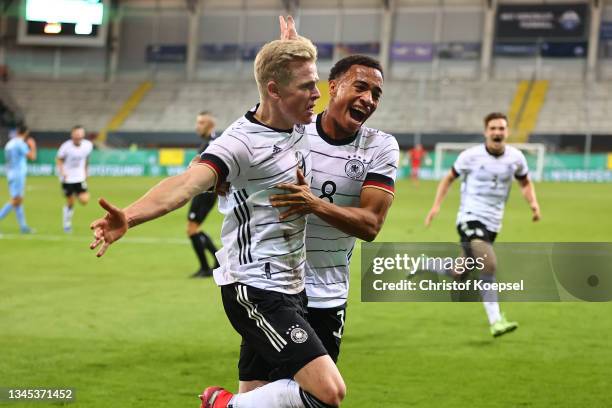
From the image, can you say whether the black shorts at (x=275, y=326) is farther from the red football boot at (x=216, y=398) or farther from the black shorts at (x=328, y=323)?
the black shorts at (x=328, y=323)

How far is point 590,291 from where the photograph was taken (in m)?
9.59

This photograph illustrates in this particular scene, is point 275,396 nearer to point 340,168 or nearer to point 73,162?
point 340,168

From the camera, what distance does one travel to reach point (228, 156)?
4.30 metres

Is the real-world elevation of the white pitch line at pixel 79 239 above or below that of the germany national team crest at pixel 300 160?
below

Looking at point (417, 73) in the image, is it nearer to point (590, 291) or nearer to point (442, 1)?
point (442, 1)

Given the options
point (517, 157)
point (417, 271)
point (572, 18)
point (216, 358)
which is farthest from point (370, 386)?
point (572, 18)

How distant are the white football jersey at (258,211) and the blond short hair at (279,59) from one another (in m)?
0.23

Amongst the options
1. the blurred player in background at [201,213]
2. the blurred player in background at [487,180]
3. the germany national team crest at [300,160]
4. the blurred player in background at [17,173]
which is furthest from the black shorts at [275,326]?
the blurred player in background at [17,173]

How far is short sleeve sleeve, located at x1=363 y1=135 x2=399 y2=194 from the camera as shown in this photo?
4934mm

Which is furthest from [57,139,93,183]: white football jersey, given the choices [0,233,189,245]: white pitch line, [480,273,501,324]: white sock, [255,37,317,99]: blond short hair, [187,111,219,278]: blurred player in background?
[255,37,317,99]: blond short hair

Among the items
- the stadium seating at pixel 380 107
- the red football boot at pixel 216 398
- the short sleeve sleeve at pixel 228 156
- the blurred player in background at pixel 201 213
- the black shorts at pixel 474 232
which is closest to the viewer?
the short sleeve sleeve at pixel 228 156

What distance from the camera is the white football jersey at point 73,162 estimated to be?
795 inches

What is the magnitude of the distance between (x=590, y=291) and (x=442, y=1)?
150 feet

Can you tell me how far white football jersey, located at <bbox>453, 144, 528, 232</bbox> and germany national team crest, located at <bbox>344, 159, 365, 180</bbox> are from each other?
5612mm
